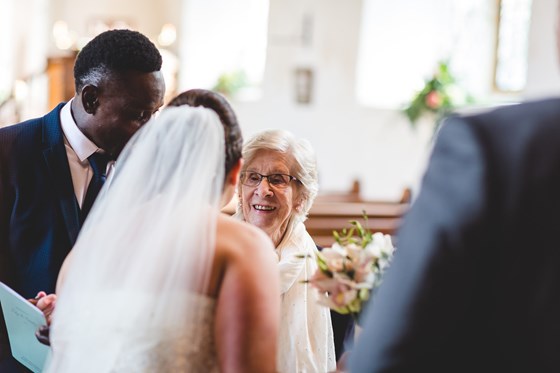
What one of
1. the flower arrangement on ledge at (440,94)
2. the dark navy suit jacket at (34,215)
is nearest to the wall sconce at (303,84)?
the flower arrangement on ledge at (440,94)

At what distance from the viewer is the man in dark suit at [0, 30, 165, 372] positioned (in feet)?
8.39

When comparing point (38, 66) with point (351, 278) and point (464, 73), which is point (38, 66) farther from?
point (351, 278)

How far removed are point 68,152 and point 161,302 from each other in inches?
40.5

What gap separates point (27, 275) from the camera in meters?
2.56

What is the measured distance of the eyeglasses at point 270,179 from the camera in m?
3.09

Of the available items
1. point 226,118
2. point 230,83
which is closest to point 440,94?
point 230,83

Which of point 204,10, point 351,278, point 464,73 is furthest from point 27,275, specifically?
point 204,10

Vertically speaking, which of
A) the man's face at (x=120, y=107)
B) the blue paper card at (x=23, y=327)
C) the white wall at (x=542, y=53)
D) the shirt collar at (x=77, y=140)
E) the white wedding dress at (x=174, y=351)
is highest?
the white wall at (x=542, y=53)

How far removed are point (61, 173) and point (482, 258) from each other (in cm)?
180

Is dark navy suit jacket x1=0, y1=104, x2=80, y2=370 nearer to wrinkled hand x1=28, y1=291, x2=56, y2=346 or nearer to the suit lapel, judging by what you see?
the suit lapel

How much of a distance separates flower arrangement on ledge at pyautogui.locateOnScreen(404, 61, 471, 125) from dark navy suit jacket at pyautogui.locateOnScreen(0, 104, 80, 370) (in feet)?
27.1

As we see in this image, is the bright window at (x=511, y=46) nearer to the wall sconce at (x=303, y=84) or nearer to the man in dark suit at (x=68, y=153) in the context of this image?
the wall sconce at (x=303, y=84)

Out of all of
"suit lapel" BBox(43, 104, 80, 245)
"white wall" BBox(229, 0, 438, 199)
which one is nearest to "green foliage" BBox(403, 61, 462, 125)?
"white wall" BBox(229, 0, 438, 199)

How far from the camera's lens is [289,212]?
3104mm
